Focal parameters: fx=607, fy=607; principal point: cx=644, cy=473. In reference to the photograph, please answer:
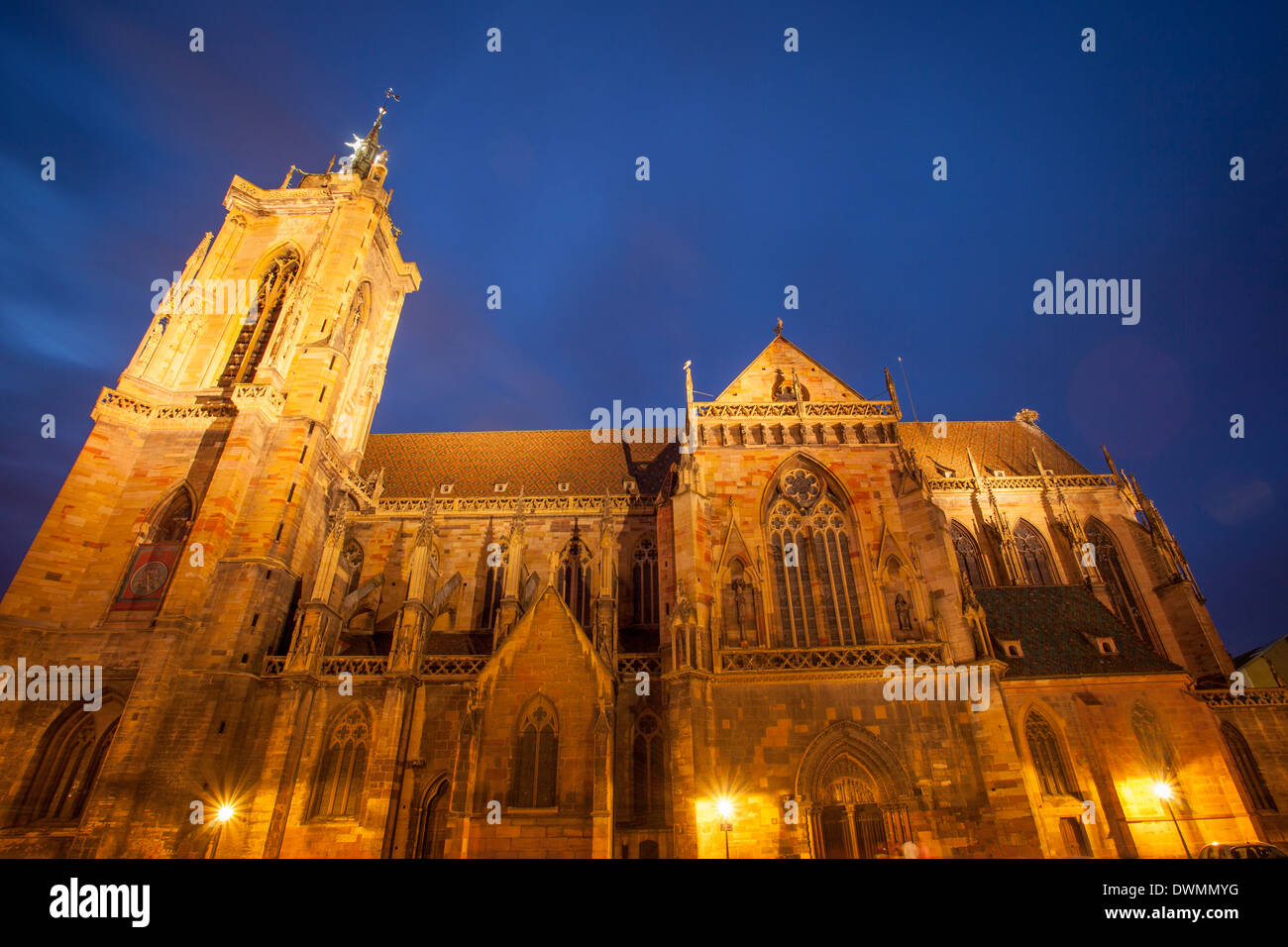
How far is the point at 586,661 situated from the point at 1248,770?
68.6ft

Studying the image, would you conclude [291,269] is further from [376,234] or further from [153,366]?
[153,366]

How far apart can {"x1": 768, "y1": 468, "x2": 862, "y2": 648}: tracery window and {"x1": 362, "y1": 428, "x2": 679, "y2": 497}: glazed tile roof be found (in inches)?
337

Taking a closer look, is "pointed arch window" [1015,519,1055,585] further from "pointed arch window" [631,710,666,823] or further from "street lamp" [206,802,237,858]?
"street lamp" [206,802,237,858]

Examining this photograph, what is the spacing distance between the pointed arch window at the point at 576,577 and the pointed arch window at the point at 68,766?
13565 mm

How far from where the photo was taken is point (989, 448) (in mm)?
31234

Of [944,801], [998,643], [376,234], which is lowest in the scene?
[944,801]

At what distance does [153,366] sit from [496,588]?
1557 cm

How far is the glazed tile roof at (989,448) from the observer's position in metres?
29.6

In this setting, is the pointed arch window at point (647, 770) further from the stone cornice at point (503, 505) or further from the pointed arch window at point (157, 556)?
the pointed arch window at point (157, 556)

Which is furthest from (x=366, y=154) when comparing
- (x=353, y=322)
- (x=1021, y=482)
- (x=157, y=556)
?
(x=1021, y=482)

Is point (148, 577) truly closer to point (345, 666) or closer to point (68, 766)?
point (68, 766)

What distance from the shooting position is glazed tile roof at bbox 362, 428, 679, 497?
27.9 metres

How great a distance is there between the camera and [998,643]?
19453mm
